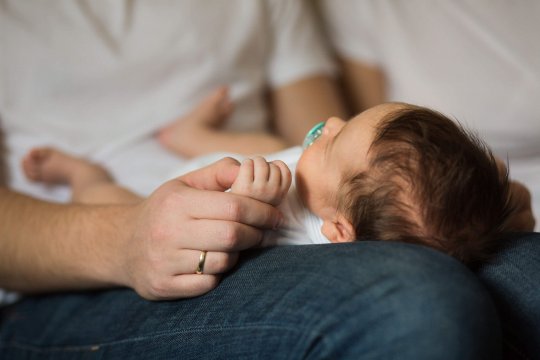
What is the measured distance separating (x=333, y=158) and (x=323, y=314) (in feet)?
1.03

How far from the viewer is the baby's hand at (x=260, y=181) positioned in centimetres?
79

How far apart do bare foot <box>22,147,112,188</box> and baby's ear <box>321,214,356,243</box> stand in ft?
2.01

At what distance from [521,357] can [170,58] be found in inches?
40.1

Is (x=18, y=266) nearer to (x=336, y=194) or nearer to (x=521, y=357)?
(x=336, y=194)

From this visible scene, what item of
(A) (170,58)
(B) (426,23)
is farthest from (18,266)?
(B) (426,23)

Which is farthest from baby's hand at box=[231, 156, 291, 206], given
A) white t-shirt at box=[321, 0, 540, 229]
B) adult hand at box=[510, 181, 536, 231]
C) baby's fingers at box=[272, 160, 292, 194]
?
white t-shirt at box=[321, 0, 540, 229]

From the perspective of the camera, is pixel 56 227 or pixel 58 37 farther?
pixel 58 37

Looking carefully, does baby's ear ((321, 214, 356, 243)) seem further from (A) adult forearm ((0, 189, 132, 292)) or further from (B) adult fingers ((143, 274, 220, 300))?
(A) adult forearm ((0, 189, 132, 292))

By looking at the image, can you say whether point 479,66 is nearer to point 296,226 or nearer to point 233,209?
point 296,226

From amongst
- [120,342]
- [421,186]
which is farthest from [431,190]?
[120,342]

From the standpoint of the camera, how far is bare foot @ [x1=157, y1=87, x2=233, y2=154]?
1369 millimetres

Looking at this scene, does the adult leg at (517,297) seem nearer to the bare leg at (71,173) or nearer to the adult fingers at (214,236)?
the adult fingers at (214,236)

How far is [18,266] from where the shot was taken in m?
1.02

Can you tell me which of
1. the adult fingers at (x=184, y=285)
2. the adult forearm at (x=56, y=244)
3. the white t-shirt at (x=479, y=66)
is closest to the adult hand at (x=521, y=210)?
the white t-shirt at (x=479, y=66)
